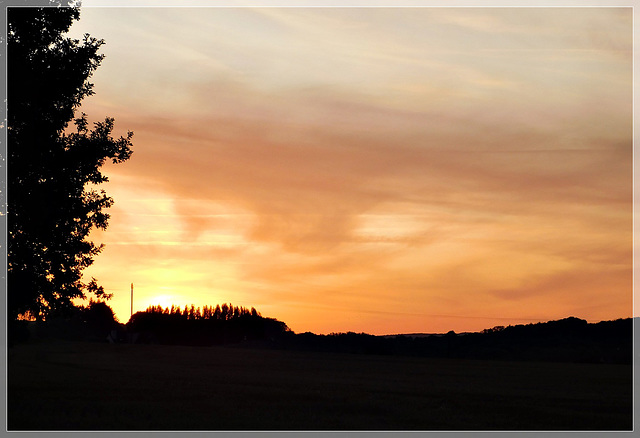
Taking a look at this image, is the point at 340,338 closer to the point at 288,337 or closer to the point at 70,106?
the point at 288,337

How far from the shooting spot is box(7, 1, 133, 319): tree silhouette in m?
22.3

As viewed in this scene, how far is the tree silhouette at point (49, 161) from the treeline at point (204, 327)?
8953cm

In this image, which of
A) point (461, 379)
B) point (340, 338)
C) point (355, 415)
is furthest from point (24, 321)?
point (340, 338)

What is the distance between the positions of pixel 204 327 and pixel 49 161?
102407 mm

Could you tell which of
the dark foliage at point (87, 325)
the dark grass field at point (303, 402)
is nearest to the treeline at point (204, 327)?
the dark foliage at point (87, 325)

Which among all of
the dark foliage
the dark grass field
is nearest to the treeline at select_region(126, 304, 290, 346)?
the dark foliage

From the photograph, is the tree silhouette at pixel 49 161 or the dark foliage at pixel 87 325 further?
the dark foliage at pixel 87 325

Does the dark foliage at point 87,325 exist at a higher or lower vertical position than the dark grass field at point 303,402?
higher

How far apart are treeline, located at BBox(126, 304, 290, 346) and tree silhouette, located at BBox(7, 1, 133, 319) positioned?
8953 cm

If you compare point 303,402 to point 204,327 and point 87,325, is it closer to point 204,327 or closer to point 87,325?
point 204,327

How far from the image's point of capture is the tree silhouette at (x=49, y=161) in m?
22.3

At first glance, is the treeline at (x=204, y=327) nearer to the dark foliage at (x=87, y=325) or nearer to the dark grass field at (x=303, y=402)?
the dark foliage at (x=87, y=325)

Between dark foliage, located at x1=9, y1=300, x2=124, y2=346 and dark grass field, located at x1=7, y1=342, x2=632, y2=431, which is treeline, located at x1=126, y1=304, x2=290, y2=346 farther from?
dark grass field, located at x1=7, y1=342, x2=632, y2=431

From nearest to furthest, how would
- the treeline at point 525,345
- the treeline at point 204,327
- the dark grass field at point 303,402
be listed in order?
the dark grass field at point 303,402 → the treeline at point 525,345 → the treeline at point 204,327
